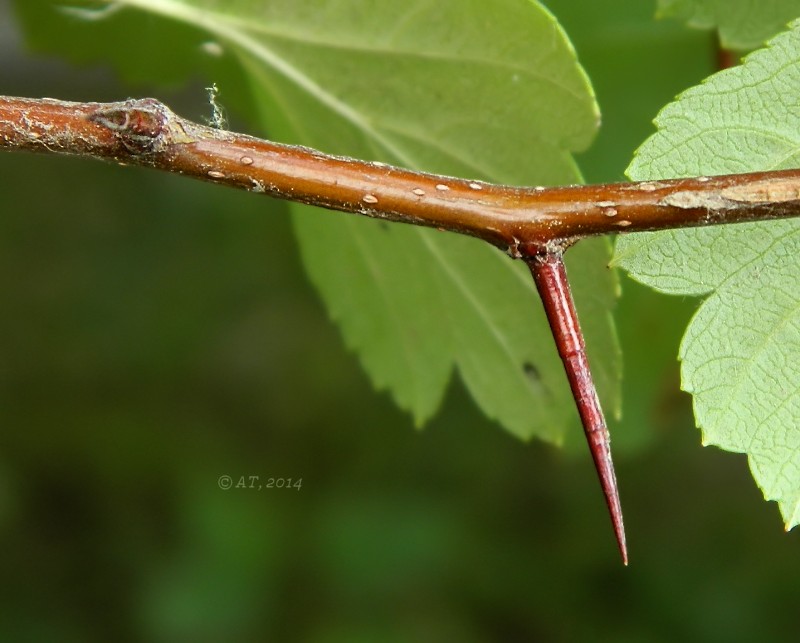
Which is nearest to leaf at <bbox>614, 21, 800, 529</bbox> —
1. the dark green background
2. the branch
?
the branch

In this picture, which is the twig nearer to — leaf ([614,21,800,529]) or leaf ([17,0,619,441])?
leaf ([614,21,800,529])

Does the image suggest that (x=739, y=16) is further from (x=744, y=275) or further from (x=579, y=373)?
(x=579, y=373)

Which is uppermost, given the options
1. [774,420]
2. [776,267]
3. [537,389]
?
[776,267]

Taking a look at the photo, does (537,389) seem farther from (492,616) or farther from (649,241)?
(492,616)

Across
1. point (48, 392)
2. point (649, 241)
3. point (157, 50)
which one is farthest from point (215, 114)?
point (48, 392)

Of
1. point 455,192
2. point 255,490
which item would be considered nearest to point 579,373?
point 455,192

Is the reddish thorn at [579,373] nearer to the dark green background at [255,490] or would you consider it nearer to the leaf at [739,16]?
the leaf at [739,16]

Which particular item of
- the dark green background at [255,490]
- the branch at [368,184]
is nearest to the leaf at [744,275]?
the branch at [368,184]
